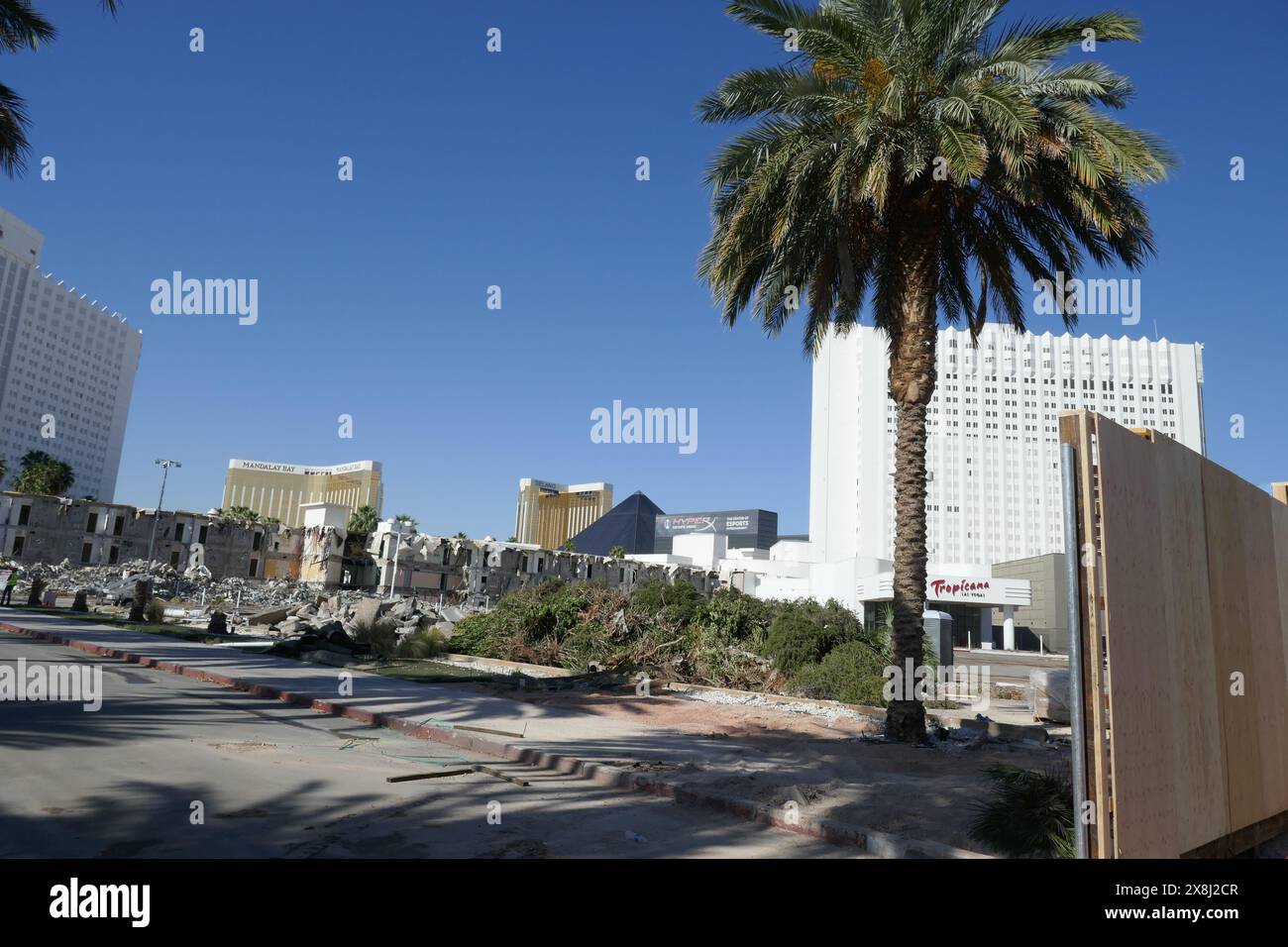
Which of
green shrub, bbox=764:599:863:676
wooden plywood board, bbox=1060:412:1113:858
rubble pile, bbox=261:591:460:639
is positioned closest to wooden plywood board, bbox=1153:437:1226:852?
wooden plywood board, bbox=1060:412:1113:858

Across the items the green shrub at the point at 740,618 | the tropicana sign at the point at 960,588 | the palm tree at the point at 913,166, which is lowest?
the green shrub at the point at 740,618

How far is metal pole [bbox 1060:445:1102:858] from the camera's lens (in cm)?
461

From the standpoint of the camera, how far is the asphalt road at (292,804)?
212 inches

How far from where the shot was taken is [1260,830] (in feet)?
22.3

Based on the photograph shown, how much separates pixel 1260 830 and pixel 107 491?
737 ft

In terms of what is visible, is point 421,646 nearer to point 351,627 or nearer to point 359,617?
point 359,617

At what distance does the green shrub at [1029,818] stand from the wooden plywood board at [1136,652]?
764 millimetres

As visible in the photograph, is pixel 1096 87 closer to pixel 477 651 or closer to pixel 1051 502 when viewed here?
pixel 477 651

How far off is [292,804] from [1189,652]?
280 inches

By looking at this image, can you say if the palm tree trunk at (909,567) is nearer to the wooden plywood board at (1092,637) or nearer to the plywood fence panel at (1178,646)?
the plywood fence panel at (1178,646)

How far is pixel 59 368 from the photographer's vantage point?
16862 cm

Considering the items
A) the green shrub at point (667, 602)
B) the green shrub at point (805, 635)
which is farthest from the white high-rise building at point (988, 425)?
the green shrub at point (805, 635)

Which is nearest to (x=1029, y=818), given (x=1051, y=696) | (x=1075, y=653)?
(x=1075, y=653)
